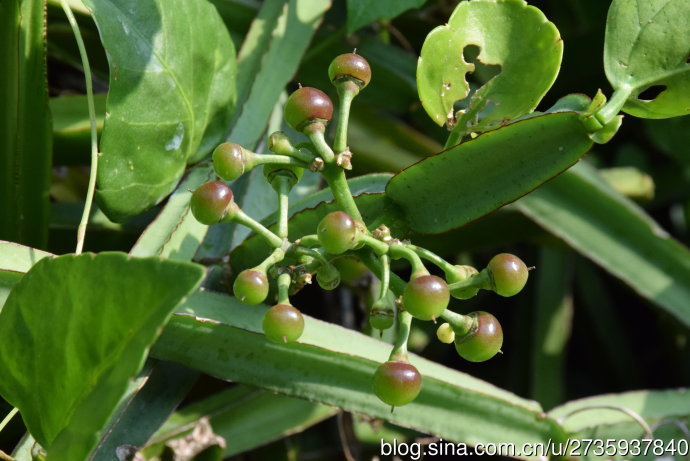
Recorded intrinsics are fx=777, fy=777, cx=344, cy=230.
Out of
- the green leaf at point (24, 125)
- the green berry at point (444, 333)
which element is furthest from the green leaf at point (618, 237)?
the green leaf at point (24, 125)

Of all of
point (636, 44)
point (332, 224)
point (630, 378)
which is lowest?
→ point (630, 378)

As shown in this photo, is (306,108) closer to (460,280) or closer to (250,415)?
(460,280)

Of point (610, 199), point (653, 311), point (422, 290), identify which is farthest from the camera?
point (653, 311)

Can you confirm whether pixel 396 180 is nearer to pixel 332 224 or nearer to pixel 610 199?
pixel 332 224

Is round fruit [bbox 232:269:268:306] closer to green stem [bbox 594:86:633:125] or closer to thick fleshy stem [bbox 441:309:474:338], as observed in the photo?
thick fleshy stem [bbox 441:309:474:338]

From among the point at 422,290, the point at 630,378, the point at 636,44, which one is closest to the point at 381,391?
the point at 422,290

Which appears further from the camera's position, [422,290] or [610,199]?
[610,199]

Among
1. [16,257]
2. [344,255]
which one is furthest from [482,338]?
[16,257]

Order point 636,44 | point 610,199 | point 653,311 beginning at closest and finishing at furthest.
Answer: point 636,44 < point 610,199 < point 653,311
